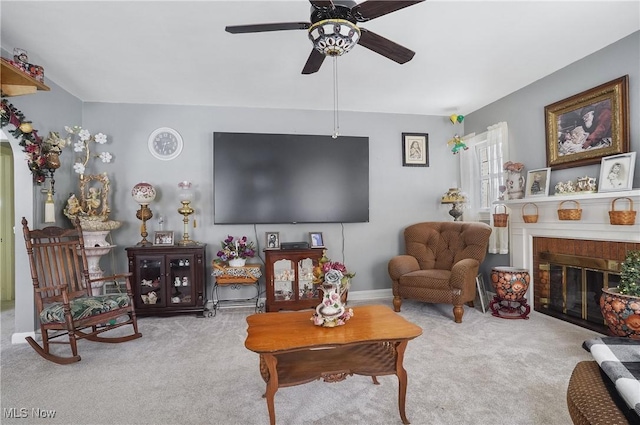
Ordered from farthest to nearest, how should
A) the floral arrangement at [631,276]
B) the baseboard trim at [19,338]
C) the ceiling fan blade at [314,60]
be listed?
the baseboard trim at [19,338]
the floral arrangement at [631,276]
the ceiling fan blade at [314,60]

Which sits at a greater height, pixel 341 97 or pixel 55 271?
pixel 341 97

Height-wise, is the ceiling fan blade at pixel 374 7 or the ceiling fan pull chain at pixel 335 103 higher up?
the ceiling fan pull chain at pixel 335 103

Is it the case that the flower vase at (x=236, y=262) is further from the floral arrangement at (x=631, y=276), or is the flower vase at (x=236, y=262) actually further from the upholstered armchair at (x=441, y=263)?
the floral arrangement at (x=631, y=276)

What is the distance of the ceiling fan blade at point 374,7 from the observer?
165 centimetres

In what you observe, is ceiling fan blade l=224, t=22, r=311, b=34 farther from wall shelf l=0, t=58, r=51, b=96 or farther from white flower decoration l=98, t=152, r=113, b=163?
white flower decoration l=98, t=152, r=113, b=163

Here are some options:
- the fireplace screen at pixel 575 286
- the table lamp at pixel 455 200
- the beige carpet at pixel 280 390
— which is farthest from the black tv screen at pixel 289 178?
the fireplace screen at pixel 575 286

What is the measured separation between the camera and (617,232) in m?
2.83

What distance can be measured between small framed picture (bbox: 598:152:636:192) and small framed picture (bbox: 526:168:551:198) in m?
0.54

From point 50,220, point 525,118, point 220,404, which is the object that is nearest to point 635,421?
point 220,404

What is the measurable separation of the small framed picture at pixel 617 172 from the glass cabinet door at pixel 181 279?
3.93 m

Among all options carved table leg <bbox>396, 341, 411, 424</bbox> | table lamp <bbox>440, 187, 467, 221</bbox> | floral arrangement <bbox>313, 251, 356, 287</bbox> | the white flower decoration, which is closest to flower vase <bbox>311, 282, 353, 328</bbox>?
floral arrangement <bbox>313, 251, 356, 287</bbox>

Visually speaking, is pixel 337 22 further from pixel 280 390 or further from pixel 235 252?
pixel 235 252

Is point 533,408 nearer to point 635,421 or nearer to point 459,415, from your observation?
point 459,415

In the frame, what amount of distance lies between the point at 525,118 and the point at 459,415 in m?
3.23
